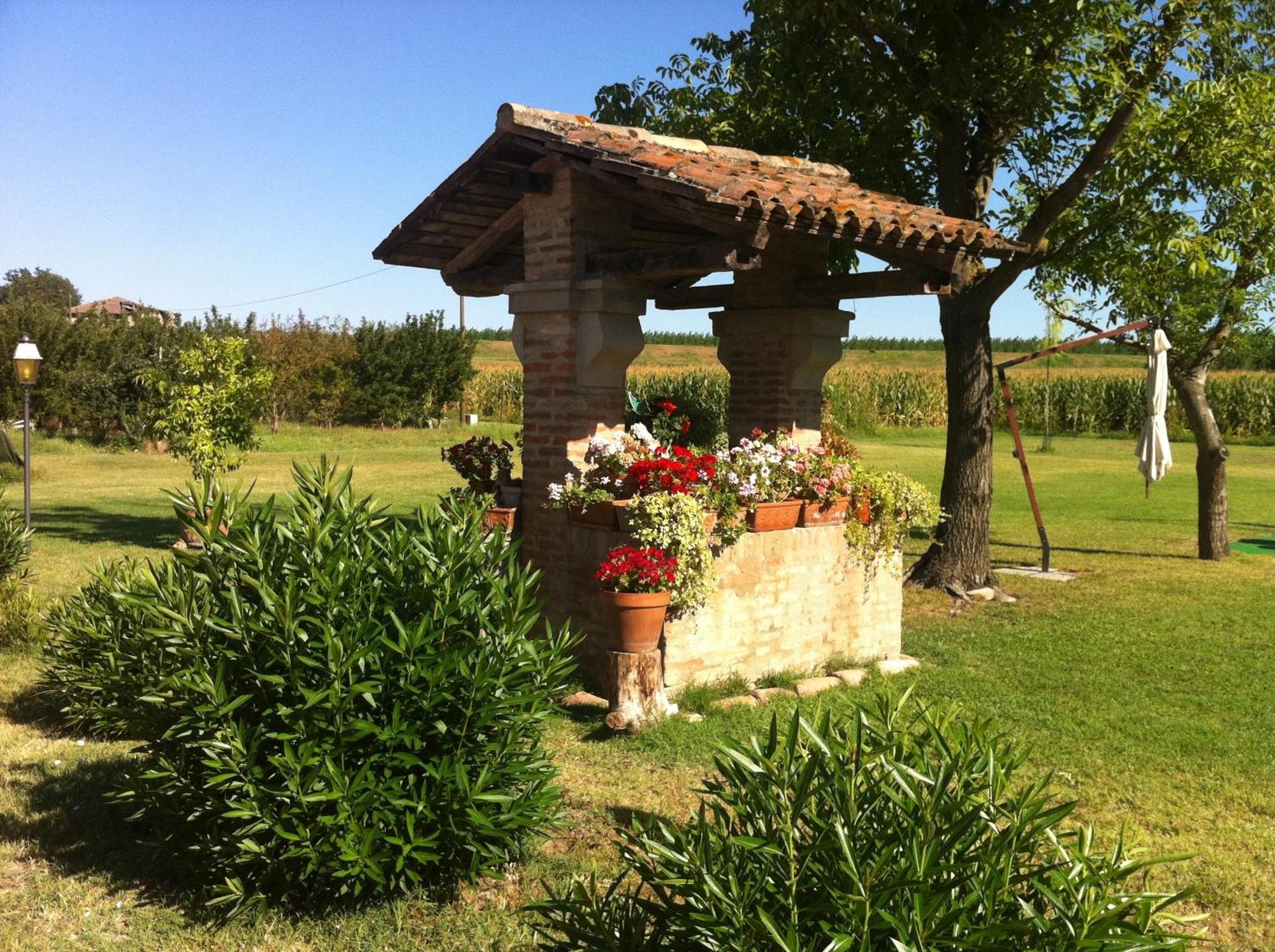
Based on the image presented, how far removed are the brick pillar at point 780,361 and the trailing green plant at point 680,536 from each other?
242cm

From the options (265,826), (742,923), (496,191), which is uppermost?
(496,191)

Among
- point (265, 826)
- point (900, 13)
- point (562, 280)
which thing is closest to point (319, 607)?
point (265, 826)

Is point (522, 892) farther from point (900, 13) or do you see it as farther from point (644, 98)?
point (644, 98)

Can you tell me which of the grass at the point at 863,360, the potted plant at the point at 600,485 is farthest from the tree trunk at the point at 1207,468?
the grass at the point at 863,360

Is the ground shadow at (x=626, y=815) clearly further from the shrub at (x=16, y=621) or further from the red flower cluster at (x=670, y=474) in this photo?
the shrub at (x=16, y=621)

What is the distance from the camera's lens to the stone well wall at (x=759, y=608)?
685 centimetres

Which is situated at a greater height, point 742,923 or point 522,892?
point 742,923

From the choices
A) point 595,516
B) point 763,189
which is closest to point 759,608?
point 595,516

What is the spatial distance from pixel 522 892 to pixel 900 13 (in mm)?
9073

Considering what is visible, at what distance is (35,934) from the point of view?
3.86 m

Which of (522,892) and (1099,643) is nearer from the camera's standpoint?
(522,892)

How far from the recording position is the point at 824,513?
7.57m

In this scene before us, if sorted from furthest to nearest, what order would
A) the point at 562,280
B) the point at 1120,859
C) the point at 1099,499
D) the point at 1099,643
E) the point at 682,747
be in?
the point at 1099,499 → the point at 1099,643 → the point at 562,280 → the point at 682,747 → the point at 1120,859

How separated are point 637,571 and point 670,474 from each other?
783mm
